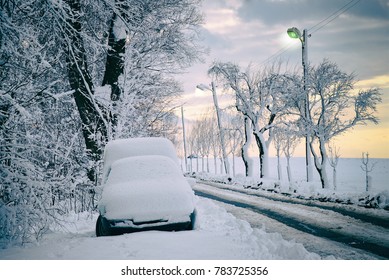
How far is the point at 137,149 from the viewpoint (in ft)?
21.4

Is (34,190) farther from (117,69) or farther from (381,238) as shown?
(381,238)

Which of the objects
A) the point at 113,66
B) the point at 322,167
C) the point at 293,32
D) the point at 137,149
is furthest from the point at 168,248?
the point at 322,167

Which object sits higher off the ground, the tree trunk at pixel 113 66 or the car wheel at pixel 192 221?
the tree trunk at pixel 113 66

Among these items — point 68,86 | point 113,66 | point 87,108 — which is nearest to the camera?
point 87,108

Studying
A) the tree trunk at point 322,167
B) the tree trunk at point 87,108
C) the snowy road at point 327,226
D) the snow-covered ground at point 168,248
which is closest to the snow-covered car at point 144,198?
the snow-covered ground at point 168,248

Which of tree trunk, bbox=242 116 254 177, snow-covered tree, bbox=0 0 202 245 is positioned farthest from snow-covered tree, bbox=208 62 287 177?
snow-covered tree, bbox=0 0 202 245

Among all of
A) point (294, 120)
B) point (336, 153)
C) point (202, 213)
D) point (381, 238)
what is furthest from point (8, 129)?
point (336, 153)

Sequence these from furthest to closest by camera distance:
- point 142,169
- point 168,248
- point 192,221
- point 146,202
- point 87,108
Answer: point 87,108 < point 142,169 < point 192,221 < point 146,202 < point 168,248

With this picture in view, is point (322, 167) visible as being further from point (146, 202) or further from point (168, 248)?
point (168, 248)

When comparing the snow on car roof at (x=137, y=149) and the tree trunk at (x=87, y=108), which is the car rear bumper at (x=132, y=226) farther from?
the tree trunk at (x=87, y=108)

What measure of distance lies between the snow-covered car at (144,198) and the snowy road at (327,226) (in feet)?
8.07

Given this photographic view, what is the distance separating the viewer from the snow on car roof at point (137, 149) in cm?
647

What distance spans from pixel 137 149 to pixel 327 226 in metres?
4.90

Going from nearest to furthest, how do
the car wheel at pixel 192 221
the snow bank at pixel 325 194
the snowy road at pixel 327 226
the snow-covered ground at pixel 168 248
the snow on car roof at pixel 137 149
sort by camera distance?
the snow-covered ground at pixel 168 248 → the car wheel at pixel 192 221 → the snowy road at pixel 327 226 → the snow on car roof at pixel 137 149 → the snow bank at pixel 325 194
